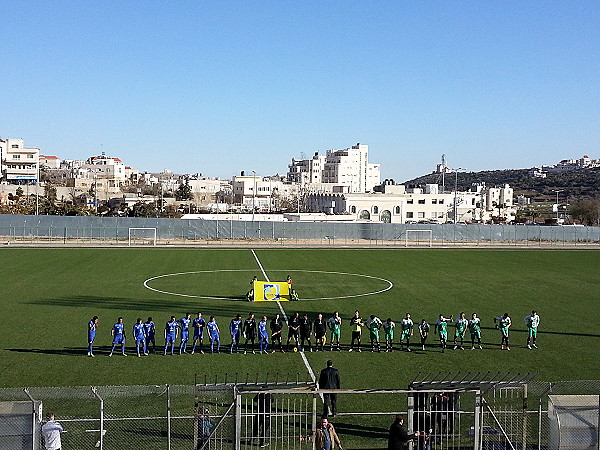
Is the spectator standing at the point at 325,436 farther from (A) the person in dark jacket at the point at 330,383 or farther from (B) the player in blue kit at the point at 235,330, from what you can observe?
(B) the player in blue kit at the point at 235,330

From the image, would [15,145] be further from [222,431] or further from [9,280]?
[222,431]

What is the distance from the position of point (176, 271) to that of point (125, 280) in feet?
18.4

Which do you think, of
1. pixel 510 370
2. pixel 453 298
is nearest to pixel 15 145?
pixel 453 298

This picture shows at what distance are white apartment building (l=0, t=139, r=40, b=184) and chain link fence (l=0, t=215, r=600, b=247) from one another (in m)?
89.7

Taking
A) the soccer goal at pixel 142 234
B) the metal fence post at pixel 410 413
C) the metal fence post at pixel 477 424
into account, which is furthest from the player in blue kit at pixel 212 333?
the soccer goal at pixel 142 234

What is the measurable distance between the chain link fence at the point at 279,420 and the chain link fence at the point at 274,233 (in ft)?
183

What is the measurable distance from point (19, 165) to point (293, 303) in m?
145

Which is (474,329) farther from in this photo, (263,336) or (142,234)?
(142,234)

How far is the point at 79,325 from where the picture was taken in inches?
1101

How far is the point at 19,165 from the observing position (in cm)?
16250

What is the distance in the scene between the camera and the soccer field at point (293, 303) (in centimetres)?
2175

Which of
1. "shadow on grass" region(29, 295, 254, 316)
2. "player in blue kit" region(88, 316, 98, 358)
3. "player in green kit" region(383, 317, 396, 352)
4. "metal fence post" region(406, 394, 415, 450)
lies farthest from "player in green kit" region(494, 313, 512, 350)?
"player in blue kit" region(88, 316, 98, 358)

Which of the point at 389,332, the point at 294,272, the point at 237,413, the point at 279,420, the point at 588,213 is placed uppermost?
the point at 588,213

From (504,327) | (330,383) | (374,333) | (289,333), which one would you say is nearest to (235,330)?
(289,333)
